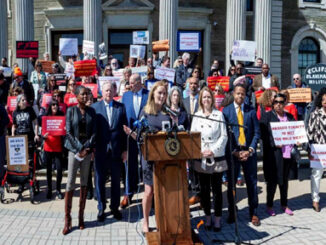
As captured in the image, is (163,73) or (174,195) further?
(163,73)

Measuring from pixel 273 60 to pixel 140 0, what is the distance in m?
8.51

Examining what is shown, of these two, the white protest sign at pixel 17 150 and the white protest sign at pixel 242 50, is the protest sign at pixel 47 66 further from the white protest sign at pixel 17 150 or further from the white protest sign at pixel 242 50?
the white protest sign at pixel 242 50

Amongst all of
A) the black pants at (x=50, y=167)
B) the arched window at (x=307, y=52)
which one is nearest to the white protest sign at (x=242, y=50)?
the black pants at (x=50, y=167)

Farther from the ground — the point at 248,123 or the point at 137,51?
the point at 137,51

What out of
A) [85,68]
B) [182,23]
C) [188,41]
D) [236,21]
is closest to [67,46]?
[85,68]

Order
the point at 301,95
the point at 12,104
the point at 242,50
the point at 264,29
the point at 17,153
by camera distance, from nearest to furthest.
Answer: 1. the point at 17,153
2. the point at 12,104
3. the point at 301,95
4. the point at 242,50
5. the point at 264,29

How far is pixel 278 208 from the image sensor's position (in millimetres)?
6773

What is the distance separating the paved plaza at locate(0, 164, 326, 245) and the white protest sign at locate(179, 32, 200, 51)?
616 centimetres

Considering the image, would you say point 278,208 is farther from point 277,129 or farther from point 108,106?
point 108,106

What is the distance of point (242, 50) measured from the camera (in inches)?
468

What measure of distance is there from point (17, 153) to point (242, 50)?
7680mm

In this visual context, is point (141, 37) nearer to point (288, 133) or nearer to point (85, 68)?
point (85, 68)

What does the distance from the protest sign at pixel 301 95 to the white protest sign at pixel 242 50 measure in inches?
90.0

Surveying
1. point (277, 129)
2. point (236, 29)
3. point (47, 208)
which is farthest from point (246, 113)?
point (236, 29)
